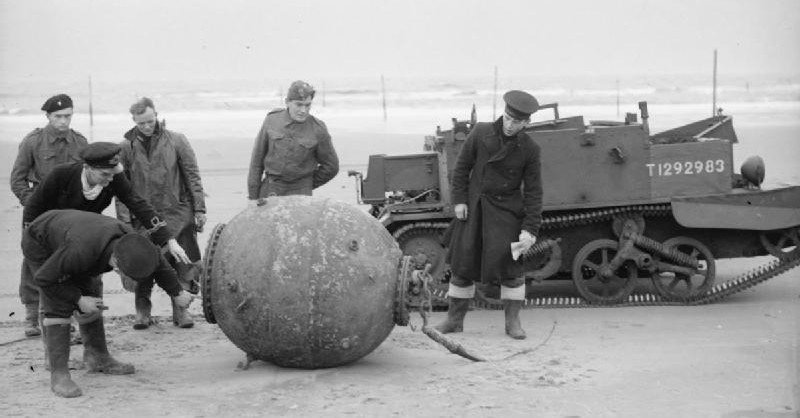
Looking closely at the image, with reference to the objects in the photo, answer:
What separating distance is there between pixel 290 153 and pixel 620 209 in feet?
10.6

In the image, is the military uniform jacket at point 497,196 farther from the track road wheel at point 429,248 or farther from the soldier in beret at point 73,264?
the soldier in beret at point 73,264

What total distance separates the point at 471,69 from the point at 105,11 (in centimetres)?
3326

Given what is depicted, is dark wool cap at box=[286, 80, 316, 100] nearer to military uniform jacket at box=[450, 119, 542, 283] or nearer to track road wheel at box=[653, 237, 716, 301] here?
military uniform jacket at box=[450, 119, 542, 283]

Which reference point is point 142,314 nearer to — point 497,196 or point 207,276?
point 207,276

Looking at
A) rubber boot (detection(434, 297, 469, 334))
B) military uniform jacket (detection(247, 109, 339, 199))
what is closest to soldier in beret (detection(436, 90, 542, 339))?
rubber boot (detection(434, 297, 469, 334))

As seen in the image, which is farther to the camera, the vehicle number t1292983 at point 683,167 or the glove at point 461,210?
the vehicle number t1292983 at point 683,167

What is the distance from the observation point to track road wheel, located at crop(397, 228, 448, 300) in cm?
1121

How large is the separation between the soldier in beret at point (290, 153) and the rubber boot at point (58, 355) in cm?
274

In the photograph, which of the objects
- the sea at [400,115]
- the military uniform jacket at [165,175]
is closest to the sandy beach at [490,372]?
the military uniform jacket at [165,175]

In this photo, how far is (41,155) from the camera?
965 centimetres

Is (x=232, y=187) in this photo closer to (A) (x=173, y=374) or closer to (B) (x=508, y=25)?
(A) (x=173, y=374)

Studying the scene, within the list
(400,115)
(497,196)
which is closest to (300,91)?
(497,196)

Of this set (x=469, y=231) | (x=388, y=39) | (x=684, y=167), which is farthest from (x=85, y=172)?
(x=388, y=39)

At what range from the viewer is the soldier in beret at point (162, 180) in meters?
9.77
